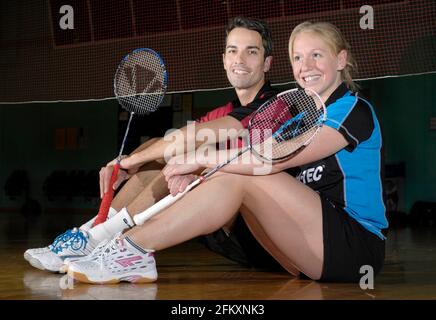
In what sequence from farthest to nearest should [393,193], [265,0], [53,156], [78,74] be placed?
[53,156] < [393,193] < [78,74] < [265,0]

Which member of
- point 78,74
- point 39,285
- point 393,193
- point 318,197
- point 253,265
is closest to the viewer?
point 318,197

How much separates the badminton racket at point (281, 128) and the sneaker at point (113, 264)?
0.11m

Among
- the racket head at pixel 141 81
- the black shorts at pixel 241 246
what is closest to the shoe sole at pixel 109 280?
the black shorts at pixel 241 246

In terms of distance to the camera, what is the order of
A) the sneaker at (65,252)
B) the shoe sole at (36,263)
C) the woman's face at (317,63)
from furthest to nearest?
the shoe sole at (36,263) → the sneaker at (65,252) → the woman's face at (317,63)

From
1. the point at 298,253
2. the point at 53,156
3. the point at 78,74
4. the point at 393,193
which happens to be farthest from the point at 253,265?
the point at 53,156

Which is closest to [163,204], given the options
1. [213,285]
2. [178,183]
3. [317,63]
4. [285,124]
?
[178,183]

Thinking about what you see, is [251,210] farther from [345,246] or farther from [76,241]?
[76,241]

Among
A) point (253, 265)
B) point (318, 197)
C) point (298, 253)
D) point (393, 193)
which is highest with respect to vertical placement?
point (318, 197)

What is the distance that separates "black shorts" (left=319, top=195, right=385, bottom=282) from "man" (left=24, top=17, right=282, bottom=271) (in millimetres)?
515

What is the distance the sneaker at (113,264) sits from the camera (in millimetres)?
2625

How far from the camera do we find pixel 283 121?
9.66ft

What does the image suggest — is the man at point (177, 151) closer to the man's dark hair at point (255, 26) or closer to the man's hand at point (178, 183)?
the man's dark hair at point (255, 26)

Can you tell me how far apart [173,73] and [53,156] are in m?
6.20

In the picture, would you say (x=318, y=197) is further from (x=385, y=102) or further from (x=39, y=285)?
(x=385, y=102)
